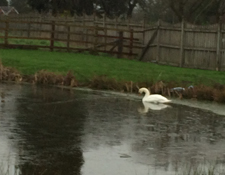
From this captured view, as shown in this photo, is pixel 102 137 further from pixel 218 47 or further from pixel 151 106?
pixel 218 47

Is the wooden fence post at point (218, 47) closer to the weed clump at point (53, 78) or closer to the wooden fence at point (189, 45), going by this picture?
the wooden fence at point (189, 45)

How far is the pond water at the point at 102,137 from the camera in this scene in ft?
27.2

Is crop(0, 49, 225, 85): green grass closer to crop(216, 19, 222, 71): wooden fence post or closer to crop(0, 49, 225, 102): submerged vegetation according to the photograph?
crop(0, 49, 225, 102): submerged vegetation

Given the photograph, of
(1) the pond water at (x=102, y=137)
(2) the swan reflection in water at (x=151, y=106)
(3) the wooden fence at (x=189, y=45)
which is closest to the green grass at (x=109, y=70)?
(3) the wooden fence at (x=189, y=45)

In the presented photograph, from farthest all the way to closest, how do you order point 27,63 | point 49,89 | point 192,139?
1. point 27,63
2. point 49,89
3. point 192,139

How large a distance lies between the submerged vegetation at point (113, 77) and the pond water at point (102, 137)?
2026mm

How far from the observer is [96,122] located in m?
12.1

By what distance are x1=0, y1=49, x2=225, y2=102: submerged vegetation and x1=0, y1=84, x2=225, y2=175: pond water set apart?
2.03m

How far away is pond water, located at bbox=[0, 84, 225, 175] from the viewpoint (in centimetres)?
830

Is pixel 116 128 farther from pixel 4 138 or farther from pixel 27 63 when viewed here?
pixel 27 63

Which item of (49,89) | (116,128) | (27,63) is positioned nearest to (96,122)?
(116,128)

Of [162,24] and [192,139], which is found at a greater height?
[162,24]

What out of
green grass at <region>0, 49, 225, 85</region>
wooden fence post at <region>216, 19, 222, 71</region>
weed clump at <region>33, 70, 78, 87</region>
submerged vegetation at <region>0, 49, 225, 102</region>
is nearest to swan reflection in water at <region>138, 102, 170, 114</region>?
submerged vegetation at <region>0, 49, 225, 102</region>

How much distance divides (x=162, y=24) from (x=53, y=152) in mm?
19854
